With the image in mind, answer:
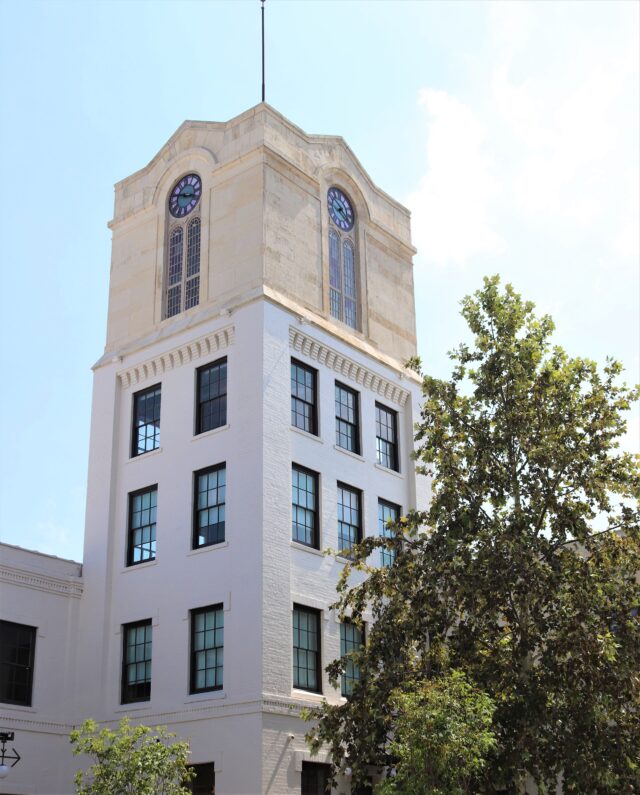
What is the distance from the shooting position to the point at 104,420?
34000mm

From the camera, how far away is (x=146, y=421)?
33219 millimetres

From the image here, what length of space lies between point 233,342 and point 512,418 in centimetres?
1065

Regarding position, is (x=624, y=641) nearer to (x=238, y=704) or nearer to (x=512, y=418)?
(x=512, y=418)

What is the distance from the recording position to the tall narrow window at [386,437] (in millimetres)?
34625

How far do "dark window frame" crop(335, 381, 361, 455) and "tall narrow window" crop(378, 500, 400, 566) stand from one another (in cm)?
204

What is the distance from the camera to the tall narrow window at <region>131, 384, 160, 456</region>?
108ft

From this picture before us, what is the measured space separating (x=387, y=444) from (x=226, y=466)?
284 inches

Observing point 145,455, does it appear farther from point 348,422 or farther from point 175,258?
point 175,258

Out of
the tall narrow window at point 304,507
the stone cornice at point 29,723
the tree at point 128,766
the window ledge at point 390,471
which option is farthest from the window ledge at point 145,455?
the tree at point 128,766

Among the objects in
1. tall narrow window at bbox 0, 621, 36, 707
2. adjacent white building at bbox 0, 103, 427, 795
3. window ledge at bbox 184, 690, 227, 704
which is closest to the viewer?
window ledge at bbox 184, 690, 227, 704

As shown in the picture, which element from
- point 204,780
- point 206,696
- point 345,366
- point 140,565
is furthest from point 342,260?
point 204,780

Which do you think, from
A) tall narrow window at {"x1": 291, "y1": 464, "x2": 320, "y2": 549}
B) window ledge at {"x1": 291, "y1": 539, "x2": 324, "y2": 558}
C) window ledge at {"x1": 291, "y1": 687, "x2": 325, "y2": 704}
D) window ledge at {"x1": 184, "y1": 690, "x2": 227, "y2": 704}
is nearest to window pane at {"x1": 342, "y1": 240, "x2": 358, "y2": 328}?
tall narrow window at {"x1": 291, "y1": 464, "x2": 320, "y2": 549}

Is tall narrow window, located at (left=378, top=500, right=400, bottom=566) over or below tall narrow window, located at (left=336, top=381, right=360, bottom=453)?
below

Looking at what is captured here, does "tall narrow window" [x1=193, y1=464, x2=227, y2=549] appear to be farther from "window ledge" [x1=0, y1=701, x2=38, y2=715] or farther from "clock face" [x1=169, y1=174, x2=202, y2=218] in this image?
"clock face" [x1=169, y1=174, x2=202, y2=218]
